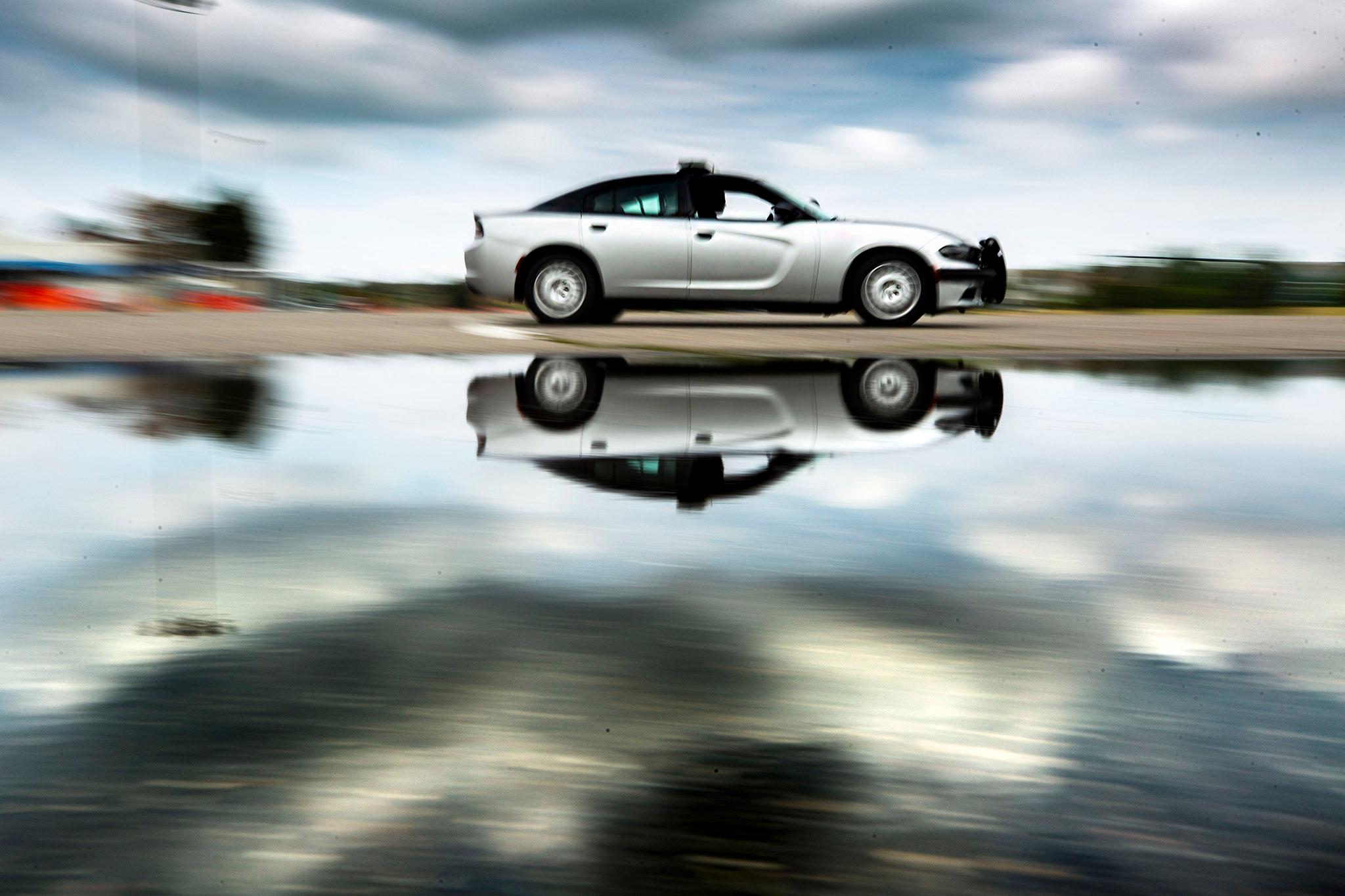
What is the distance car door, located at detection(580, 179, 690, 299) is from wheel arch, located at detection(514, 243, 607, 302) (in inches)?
2.1

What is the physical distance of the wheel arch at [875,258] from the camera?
13.6 meters

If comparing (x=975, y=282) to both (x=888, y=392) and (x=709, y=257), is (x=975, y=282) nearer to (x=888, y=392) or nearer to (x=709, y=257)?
(x=709, y=257)

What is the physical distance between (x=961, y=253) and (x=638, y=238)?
10.6 feet

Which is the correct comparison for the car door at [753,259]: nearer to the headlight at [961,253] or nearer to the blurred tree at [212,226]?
the headlight at [961,253]

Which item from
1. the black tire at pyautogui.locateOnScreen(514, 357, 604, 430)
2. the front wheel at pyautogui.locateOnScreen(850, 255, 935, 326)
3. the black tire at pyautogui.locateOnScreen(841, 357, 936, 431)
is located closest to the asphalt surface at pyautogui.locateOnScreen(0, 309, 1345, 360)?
the front wheel at pyautogui.locateOnScreen(850, 255, 935, 326)

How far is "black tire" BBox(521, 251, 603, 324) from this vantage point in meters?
13.8

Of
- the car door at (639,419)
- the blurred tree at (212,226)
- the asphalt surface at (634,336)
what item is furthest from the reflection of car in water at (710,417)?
the blurred tree at (212,226)

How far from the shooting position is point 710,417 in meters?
6.32

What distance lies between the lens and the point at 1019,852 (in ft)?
5.55

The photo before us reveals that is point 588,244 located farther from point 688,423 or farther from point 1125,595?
point 1125,595

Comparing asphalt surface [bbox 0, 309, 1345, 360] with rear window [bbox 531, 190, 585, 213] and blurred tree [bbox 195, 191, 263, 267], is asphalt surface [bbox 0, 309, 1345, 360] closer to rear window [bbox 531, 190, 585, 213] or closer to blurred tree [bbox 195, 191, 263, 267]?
rear window [bbox 531, 190, 585, 213]

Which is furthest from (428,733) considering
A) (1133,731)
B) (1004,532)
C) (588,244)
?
(588,244)

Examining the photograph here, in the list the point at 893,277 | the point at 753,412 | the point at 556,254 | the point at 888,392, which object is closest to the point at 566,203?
the point at 556,254

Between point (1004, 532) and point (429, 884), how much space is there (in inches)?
98.8
